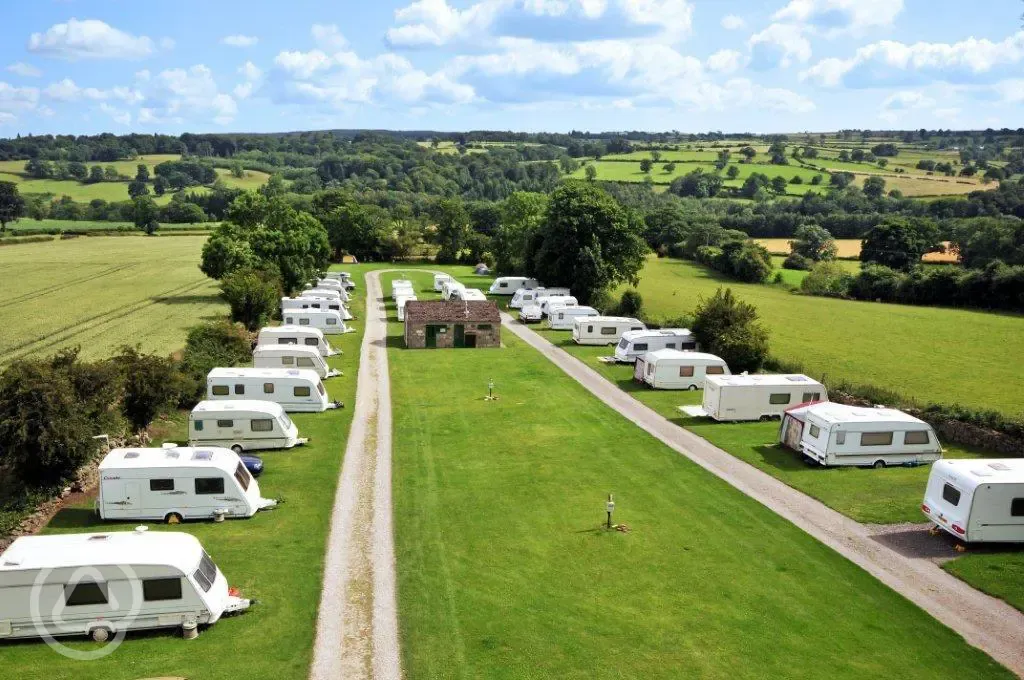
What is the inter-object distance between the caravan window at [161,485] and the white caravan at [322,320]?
90.2ft

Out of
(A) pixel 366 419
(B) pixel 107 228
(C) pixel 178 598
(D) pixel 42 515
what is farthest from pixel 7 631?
(B) pixel 107 228

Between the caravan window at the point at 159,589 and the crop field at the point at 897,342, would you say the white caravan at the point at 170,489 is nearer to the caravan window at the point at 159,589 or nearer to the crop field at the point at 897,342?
the caravan window at the point at 159,589

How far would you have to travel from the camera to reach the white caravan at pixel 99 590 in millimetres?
14086

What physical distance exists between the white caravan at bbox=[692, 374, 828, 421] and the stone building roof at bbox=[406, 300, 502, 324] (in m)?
17.5

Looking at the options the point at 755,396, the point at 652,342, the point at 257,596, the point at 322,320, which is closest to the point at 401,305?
the point at 322,320

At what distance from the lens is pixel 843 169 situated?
17388 centimetres

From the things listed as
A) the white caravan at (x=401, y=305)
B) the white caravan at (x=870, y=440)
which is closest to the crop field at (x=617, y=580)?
the white caravan at (x=870, y=440)

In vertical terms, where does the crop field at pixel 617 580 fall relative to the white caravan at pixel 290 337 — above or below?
below

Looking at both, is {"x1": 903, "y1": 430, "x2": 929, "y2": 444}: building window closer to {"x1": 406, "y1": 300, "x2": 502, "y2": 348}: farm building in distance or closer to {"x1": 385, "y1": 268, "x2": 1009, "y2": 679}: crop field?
{"x1": 385, "y1": 268, "x2": 1009, "y2": 679}: crop field

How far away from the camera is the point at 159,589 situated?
14.5 meters

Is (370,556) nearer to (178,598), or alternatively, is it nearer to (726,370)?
(178,598)

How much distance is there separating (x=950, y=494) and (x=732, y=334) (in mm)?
18867

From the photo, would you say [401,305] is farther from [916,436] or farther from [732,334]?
[916,436]

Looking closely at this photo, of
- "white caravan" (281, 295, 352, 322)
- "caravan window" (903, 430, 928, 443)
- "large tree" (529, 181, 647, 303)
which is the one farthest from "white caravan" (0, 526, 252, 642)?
"large tree" (529, 181, 647, 303)
